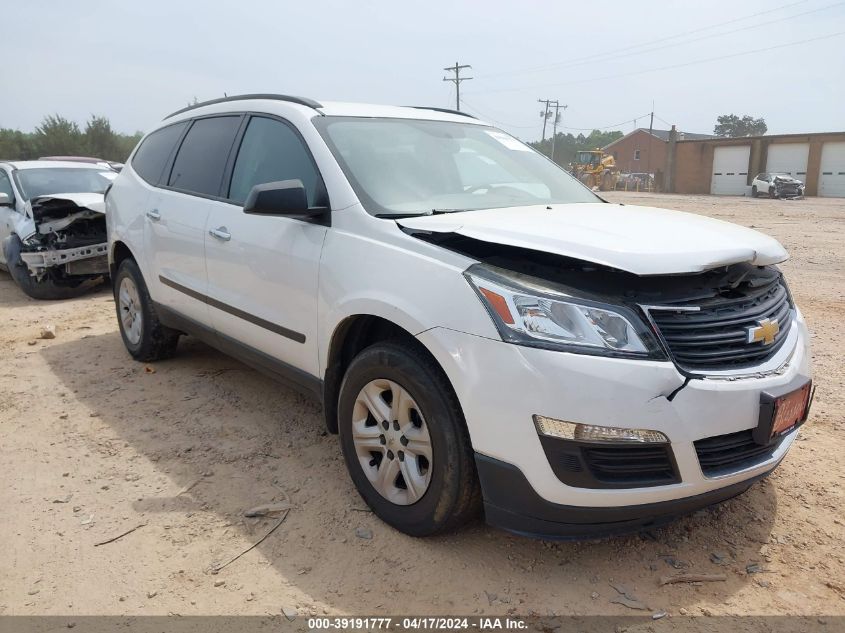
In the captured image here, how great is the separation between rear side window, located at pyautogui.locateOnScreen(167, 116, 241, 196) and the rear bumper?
8.36ft

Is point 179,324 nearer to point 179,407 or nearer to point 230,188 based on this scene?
point 179,407

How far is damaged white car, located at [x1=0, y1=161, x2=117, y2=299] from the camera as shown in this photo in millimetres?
7648

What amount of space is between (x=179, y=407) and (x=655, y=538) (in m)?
2.97

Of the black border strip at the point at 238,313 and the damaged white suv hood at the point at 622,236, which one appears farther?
the black border strip at the point at 238,313

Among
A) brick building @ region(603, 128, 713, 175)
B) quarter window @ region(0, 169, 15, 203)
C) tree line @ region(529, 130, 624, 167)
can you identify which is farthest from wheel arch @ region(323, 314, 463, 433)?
tree line @ region(529, 130, 624, 167)

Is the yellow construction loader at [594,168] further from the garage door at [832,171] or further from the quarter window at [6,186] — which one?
the quarter window at [6,186]

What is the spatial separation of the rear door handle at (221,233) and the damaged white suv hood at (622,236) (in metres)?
1.33

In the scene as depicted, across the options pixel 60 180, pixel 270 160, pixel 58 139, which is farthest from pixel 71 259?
pixel 58 139

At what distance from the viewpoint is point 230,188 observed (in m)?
3.79

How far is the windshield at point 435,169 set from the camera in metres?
3.05

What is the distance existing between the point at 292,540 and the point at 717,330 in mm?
1885

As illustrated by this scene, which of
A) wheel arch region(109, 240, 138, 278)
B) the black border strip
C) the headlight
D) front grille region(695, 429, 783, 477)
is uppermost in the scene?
the headlight

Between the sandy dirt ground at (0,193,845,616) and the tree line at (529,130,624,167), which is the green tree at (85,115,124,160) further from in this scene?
the tree line at (529,130,624,167)

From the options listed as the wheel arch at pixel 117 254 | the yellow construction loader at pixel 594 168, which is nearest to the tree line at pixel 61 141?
the yellow construction loader at pixel 594 168
